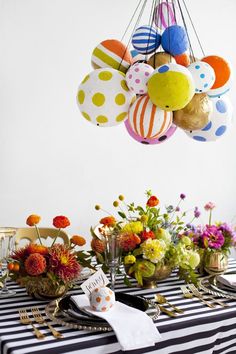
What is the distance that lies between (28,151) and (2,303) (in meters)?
1.55

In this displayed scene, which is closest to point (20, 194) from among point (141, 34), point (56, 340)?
point (141, 34)

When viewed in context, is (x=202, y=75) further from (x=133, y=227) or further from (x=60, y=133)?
(x=60, y=133)

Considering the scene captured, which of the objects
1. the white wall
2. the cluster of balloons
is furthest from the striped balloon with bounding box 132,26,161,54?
the white wall

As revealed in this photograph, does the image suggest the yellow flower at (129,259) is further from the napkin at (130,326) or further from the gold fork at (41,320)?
the gold fork at (41,320)

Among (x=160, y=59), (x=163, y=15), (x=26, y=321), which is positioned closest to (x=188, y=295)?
(x=26, y=321)

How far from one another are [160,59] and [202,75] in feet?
0.51

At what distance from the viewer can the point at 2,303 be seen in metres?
1.39

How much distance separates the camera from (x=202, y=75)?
146 centimetres

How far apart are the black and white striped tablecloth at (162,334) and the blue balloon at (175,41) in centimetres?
80

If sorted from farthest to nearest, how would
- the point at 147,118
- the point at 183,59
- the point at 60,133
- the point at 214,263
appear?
the point at 60,133 → the point at 214,263 → the point at 183,59 → the point at 147,118

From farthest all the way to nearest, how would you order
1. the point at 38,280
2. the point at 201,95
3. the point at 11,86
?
the point at 11,86 → the point at 201,95 → the point at 38,280

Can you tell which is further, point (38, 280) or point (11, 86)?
point (11, 86)

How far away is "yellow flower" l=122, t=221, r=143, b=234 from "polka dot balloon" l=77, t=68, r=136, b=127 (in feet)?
1.22

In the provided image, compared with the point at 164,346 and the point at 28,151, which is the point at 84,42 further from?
the point at 164,346
